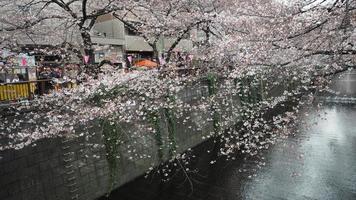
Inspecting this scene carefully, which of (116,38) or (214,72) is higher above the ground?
(116,38)

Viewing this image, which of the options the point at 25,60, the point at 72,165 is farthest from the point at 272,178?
the point at 25,60

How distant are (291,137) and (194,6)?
9.36 m

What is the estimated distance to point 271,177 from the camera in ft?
42.4

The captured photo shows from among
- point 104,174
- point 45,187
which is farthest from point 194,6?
point 45,187

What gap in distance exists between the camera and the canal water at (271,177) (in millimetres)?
11641

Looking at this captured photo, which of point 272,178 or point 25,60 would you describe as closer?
point 272,178

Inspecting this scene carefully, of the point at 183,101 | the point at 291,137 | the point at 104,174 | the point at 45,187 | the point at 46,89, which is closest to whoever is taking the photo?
the point at 45,187

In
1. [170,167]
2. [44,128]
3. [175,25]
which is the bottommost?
[170,167]

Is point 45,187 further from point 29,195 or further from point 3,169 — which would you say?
point 3,169

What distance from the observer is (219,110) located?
19609mm

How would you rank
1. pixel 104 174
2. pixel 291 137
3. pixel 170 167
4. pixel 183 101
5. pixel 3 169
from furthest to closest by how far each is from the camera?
1. pixel 291 137
2. pixel 183 101
3. pixel 170 167
4. pixel 104 174
5. pixel 3 169

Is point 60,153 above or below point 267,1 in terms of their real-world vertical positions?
below

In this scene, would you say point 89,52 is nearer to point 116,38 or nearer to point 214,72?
point 214,72

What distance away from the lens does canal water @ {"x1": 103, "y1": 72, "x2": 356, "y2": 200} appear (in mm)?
11641
